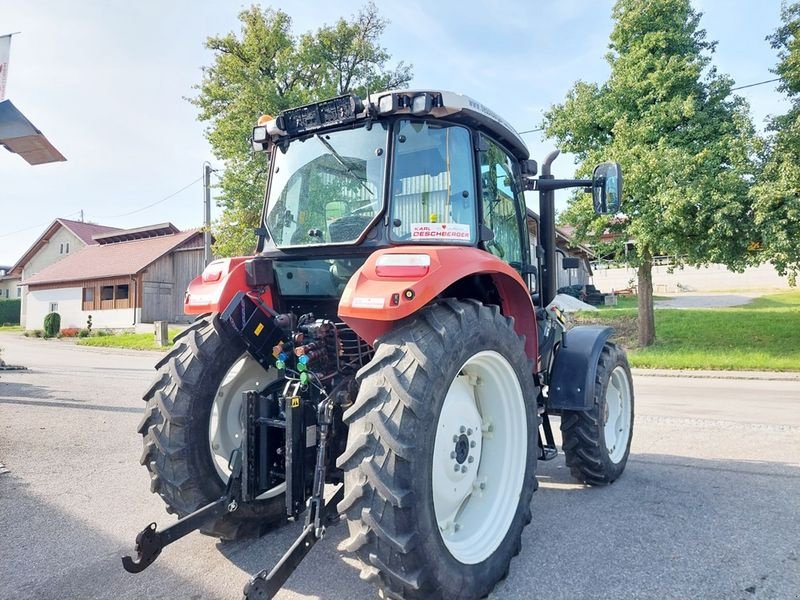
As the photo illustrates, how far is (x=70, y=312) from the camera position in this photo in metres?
34.2

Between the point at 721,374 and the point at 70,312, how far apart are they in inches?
1382

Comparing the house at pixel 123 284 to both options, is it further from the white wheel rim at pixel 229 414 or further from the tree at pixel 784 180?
the white wheel rim at pixel 229 414

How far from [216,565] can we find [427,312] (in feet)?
6.18

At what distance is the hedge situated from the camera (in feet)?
143

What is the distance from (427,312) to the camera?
273 centimetres

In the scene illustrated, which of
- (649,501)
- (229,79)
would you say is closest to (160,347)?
(229,79)

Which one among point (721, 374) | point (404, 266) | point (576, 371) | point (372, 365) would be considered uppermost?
point (404, 266)

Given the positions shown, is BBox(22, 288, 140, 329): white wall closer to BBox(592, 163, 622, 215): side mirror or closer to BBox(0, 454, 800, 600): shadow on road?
BBox(0, 454, 800, 600): shadow on road

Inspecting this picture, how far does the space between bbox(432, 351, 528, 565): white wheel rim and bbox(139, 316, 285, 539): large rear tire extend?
1.15 metres

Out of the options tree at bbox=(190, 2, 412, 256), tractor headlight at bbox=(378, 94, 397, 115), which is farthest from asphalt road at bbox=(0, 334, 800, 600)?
tree at bbox=(190, 2, 412, 256)

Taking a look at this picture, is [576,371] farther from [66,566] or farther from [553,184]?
[66,566]

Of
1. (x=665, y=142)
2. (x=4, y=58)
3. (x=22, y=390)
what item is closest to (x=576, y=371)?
(x=4, y=58)

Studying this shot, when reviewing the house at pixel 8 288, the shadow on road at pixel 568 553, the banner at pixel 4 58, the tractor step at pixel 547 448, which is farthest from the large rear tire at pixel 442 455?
the house at pixel 8 288

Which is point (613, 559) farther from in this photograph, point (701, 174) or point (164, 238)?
point (164, 238)
